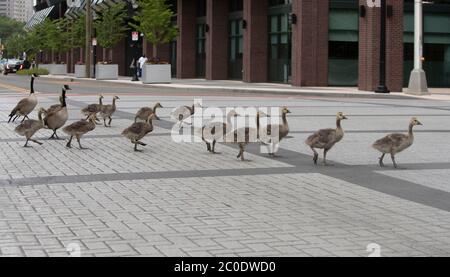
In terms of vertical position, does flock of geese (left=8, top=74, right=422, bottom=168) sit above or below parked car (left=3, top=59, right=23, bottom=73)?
below

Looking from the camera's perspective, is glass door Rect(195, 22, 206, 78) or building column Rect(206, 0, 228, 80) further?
glass door Rect(195, 22, 206, 78)

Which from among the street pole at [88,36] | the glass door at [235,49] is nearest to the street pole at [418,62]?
the glass door at [235,49]

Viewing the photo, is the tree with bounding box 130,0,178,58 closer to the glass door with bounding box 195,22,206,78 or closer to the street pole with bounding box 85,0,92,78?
the glass door with bounding box 195,22,206,78

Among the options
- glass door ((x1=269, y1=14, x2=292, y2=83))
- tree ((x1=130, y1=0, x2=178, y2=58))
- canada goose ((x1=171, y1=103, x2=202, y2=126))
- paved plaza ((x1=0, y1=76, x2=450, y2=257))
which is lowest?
paved plaza ((x1=0, y1=76, x2=450, y2=257))

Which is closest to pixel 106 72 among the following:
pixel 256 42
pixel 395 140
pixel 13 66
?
pixel 256 42

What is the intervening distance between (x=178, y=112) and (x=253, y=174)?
633 cm

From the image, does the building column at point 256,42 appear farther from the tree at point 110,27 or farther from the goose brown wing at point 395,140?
the goose brown wing at point 395,140

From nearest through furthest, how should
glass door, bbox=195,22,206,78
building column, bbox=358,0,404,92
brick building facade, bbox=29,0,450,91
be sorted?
building column, bbox=358,0,404,92
brick building facade, bbox=29,0,450,91
glass door, bbox=195,22,206,78

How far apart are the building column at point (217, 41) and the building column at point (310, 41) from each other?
13.6 metres

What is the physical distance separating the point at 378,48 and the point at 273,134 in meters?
25.5

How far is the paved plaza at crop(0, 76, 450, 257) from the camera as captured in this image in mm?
6746

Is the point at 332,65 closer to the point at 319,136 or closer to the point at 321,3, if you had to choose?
the point at 321,3

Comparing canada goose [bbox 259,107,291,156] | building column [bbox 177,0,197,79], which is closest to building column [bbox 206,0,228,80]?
building column [bbox 177,0,197,79]

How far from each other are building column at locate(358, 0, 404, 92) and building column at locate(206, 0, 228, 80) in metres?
18.4
